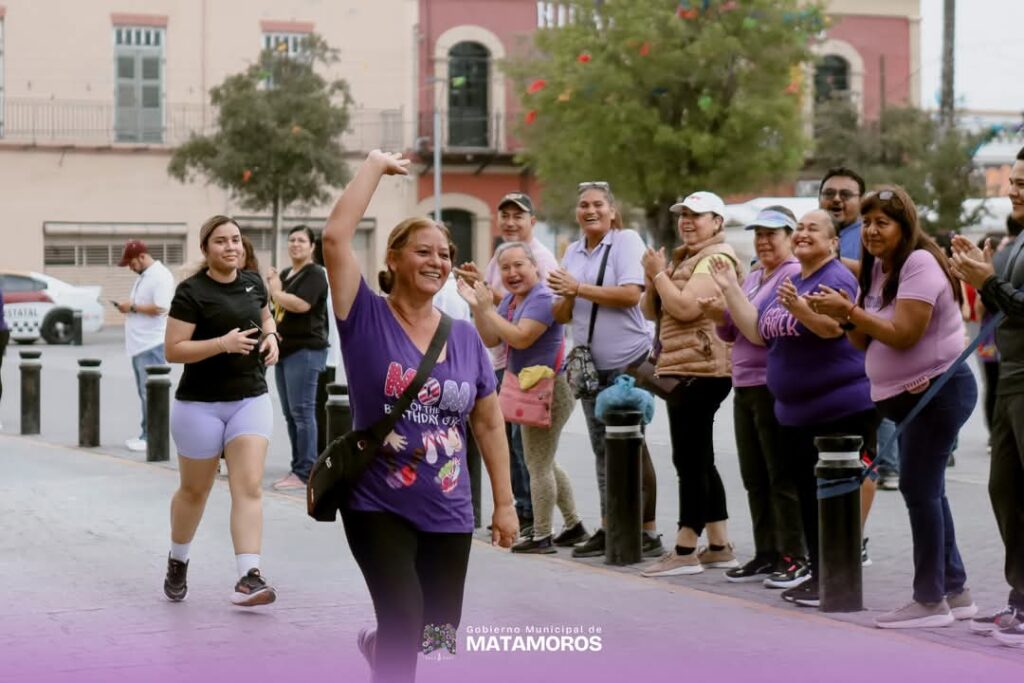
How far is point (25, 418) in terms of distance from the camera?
54.5ft

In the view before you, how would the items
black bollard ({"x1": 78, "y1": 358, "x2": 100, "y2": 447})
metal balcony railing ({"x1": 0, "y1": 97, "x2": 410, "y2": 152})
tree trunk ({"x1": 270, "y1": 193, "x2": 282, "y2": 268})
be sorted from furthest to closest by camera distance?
metal balcony railing ({"x1": 0, "y1": 97, "x2": 410, "y2": 152})
tree trunk ({"x1": 270, "y1": 193, "x2": 282, "y2": 268})
black bollard ({"x1": 78, "y1": 358, "x2": 100, "y2": 447})

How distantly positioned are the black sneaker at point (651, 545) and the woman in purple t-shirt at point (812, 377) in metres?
1.30

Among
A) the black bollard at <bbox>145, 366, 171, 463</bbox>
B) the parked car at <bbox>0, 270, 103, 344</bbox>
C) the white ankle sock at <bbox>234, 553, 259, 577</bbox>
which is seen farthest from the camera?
the parked car at <bbox>0, 270, 103, 344</bbox>

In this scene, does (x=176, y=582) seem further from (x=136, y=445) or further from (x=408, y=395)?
(x=136, y=445)

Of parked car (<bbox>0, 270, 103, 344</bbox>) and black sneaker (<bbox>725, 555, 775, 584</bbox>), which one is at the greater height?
parked car (<bbox>0, 270, 103, 344</bbox>)

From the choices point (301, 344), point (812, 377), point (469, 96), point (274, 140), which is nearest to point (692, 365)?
point (812, 377)

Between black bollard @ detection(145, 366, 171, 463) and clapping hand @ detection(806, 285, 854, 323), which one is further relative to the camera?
black bollard @ detection(145, 366, 171, 463)

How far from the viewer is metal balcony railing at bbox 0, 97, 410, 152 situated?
4256 centimetres

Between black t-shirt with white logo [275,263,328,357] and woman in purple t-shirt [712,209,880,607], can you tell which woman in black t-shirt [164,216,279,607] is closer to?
woman in purple t-shirt [712,209,880,607]

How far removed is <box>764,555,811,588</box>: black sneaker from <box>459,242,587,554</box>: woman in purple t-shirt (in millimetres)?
1515

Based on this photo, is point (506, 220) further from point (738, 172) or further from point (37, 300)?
point (738, 172)

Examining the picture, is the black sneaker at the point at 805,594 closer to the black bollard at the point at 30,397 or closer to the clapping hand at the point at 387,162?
the clapping hand at the point at 387,162

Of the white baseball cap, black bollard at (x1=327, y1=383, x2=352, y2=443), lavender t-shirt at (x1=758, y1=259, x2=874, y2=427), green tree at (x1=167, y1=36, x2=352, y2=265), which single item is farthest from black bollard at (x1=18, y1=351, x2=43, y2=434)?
green tree at (x1=167, y1=36, x2=352, y2=265)

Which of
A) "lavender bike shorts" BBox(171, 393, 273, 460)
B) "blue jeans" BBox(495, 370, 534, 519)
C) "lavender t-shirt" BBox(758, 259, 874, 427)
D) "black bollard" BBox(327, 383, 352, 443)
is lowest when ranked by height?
"blue jeans" BBox(495, 370, 534, 519)
